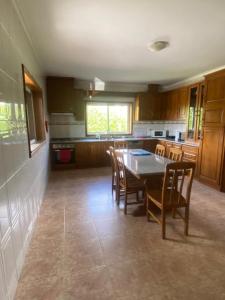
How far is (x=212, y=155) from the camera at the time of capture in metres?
3.61

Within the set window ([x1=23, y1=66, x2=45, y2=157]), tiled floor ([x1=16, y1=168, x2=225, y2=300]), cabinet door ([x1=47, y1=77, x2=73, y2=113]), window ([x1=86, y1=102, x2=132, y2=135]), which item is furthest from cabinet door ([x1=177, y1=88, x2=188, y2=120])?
window ([x1=23, y1=66, x2=45, y2=157])

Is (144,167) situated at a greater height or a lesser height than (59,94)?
lesser

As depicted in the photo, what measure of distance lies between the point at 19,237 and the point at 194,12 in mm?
2764

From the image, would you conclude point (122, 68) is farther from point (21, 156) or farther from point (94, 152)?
point (21, 156)

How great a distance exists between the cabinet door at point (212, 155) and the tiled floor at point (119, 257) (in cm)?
83

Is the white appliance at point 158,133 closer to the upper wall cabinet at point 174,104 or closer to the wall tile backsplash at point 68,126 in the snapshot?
the wall tile backsplash at point 68,126

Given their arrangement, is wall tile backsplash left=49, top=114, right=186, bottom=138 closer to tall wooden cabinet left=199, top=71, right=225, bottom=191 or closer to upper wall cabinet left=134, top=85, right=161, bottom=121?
upper wall cabinet left=134, top=85, right=161, bottom=121

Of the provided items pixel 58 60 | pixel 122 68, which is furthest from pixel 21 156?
pixel 122 68

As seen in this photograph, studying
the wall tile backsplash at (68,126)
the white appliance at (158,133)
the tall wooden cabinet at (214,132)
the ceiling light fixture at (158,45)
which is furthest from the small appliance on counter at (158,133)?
the ceiling light fixture at (158,45)

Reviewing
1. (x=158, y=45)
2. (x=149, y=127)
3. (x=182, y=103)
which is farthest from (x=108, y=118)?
(x=158, y=45)

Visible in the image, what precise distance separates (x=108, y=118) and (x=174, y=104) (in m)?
2.00

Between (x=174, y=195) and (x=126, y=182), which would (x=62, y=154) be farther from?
(x=174, y=195)

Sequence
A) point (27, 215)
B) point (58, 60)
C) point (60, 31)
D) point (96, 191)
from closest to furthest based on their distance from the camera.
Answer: point (27, 215) < point (60, 31) < point (58, 60) < point (96, 191)

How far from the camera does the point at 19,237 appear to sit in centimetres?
165
